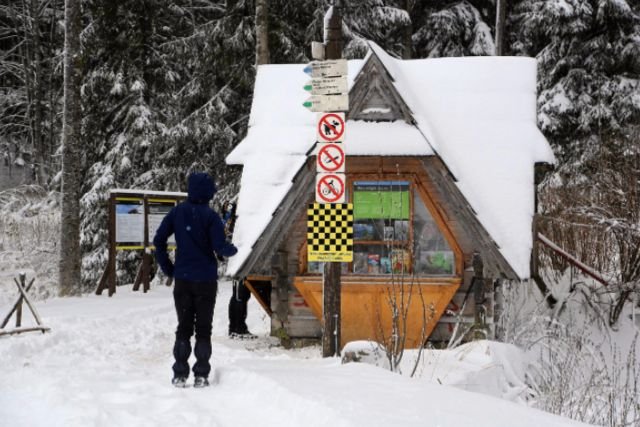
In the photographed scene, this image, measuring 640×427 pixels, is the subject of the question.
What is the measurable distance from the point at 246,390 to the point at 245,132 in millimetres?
14781

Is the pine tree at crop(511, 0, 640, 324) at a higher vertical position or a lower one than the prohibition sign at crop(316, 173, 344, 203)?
higher

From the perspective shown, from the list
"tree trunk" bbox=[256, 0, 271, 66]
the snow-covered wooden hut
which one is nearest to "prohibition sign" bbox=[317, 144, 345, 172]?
the snow-covered wooden hut

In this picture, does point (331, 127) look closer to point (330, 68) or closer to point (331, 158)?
point (331, 158)

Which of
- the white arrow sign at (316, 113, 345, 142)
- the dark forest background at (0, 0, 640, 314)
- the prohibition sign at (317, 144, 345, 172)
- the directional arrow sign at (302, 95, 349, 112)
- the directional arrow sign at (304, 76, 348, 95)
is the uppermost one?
the dark forest background at (0, 0, 640, 314)

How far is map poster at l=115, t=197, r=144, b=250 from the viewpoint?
1518 cm

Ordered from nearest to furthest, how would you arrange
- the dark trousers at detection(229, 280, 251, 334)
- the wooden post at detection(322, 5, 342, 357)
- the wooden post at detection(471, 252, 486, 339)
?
the wooden post at detection(322, 5, 342, 357)
the wooden post at detection(471, 252, 486, 339)
the dark trousers at detection(229, 280, 251, 334)

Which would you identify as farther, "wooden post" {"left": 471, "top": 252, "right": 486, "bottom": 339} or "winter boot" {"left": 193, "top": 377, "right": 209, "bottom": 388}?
"wooden post" {"left": 471, "top": 252, "right": 486, "bottom": 339}

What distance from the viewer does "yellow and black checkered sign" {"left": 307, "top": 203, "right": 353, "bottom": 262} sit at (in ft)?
24.8

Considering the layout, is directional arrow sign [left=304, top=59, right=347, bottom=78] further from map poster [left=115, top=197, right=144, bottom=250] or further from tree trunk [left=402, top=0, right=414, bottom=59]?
tree trunk [left=402, top=0, right=414, bottom=59]

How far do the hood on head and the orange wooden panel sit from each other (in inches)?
146

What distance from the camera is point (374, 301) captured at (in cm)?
969

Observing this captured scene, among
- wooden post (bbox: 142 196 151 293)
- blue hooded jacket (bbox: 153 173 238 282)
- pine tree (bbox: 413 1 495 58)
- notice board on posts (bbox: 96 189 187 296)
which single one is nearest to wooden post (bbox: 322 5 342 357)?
blue hooded jacket (bbox: 153 173 238 282)

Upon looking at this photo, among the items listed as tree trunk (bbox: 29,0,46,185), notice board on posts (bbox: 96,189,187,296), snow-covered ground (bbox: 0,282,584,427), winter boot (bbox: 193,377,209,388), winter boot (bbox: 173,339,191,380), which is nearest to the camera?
snow-covered ground (bbox: 0,282,584,427)

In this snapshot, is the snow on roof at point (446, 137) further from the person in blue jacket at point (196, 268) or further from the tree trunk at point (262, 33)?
the tree trunk at point (262, 33)
